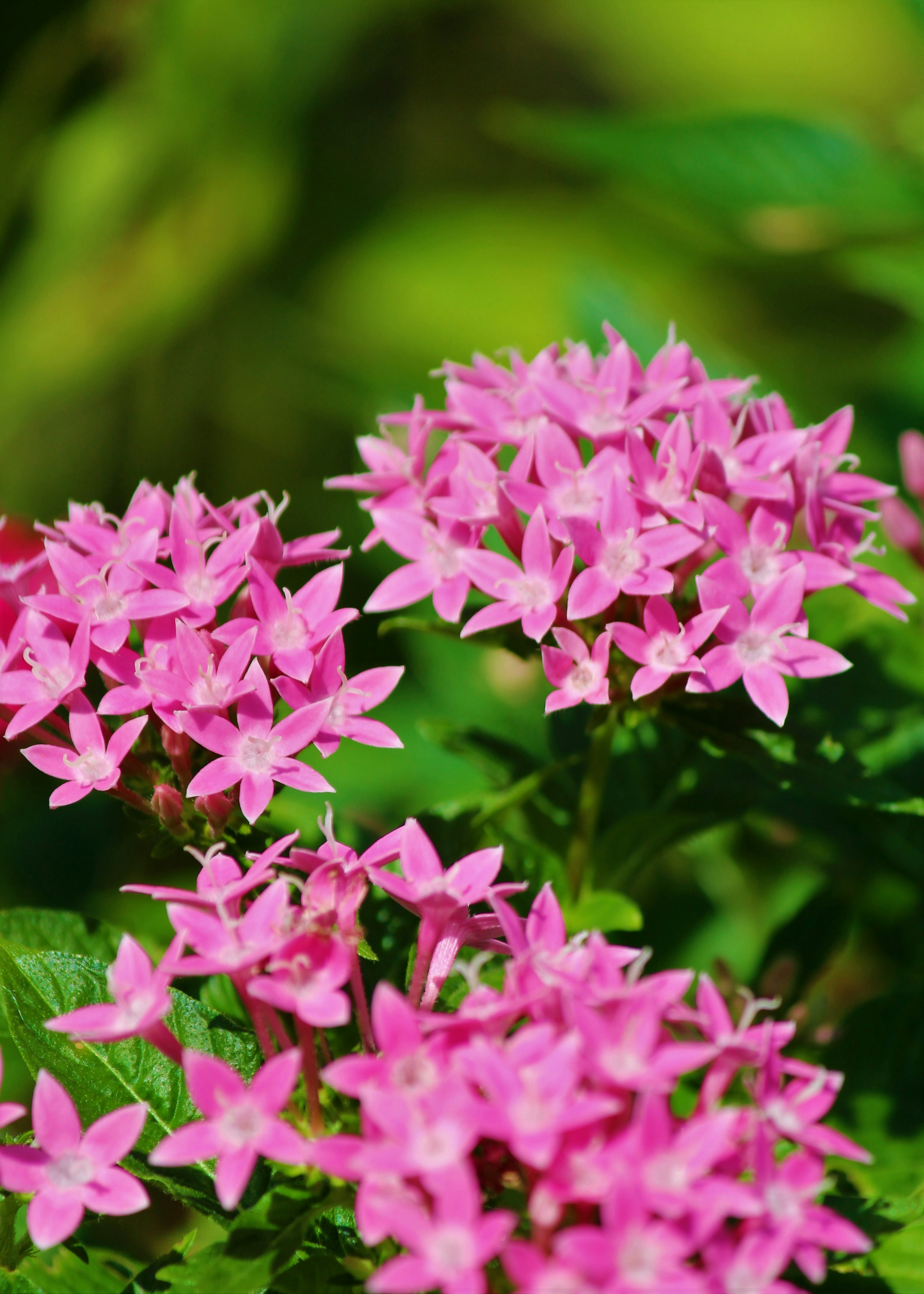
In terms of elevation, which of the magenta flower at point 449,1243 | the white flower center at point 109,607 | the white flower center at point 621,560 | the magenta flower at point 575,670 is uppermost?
the white flower center at point 109,607

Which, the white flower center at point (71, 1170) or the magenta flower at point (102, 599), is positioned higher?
the magenta flower at point (102, 599)

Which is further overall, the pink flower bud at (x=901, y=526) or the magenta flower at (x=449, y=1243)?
the pink flower bud at (x=901, y=526)

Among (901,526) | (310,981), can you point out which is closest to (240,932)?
(310,981)

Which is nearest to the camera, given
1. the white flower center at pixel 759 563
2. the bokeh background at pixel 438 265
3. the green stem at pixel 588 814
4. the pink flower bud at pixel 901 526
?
the white flower center at pixel 759 563

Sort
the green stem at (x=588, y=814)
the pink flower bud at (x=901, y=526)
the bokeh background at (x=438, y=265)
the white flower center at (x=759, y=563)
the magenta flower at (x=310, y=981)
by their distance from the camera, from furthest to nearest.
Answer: the bokeh background at (x=438, y=265) < the pink flower bud at (x=901, y=526) < the green stem at (x=588, y=814) < the white flower center at (x=759, y=563) < the magenta flower at (x=310, y=981)

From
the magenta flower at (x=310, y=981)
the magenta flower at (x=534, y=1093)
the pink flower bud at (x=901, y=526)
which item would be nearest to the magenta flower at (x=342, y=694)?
the magenta flower at (x=310, y=981)

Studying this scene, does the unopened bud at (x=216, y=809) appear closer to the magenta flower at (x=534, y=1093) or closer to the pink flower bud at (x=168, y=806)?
the pink flower bud at (x=168, y=806)

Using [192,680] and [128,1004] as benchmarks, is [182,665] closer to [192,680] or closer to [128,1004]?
[192,680]
